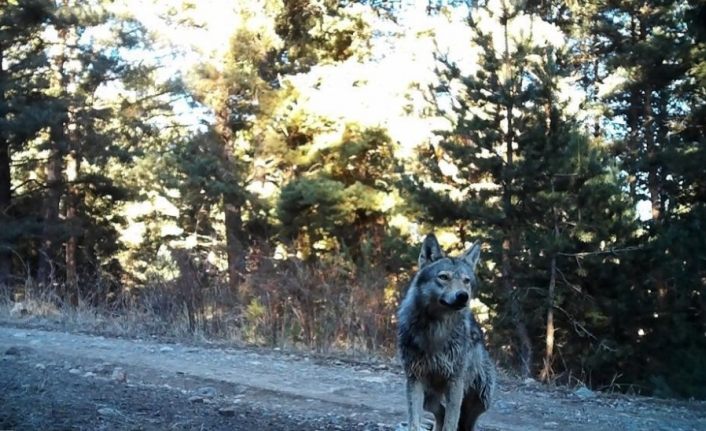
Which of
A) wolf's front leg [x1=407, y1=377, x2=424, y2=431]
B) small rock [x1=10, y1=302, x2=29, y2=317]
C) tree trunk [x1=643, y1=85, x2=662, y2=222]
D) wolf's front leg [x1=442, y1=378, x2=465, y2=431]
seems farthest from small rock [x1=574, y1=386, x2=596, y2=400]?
small rock [x1=10, y1=302, x2=29, y2=317]

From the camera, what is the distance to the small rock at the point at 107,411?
585cm

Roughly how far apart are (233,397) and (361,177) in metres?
14.9

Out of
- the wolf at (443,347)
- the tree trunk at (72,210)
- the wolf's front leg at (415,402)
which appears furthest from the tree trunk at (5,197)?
the wolf's front leg at (415,402)

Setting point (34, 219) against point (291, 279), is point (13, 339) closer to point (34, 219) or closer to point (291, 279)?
point (291, 279)

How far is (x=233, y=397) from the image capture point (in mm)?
7703

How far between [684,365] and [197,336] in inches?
438

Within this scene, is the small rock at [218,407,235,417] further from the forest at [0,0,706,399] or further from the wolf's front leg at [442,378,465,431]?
the forest at [0,0,706,399]

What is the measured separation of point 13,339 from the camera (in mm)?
11773

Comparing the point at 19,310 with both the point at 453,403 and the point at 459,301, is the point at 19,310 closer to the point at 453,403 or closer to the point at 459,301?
the point at 453,403

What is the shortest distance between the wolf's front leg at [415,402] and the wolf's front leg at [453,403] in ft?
0.68

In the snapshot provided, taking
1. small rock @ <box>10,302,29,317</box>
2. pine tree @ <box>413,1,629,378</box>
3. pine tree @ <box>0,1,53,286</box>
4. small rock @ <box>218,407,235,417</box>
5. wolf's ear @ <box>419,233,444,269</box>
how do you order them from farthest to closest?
pine tree @ <box>0,1,53,286</box>
small rock @ <box>10,302,29,317</box>
pine tree @ <box>413,1,629,378</box>
small rock @ <box>218,407,235,417</box>
wolf's ear @ <box>419,233,444,269</box>

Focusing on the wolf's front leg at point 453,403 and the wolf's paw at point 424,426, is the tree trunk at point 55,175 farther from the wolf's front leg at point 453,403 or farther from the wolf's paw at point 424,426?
the wolf's front leg at point 453,403

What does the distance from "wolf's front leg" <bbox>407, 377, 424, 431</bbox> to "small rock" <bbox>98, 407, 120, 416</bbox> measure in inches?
95.0

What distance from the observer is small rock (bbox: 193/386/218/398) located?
302 inches
